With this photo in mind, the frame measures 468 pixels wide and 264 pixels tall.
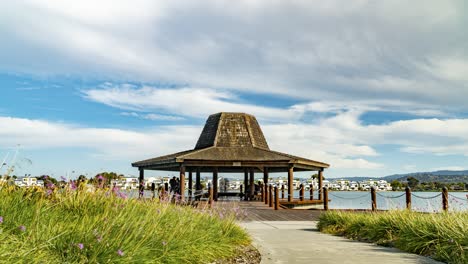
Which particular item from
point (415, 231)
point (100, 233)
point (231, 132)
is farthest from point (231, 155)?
point (100, 233)

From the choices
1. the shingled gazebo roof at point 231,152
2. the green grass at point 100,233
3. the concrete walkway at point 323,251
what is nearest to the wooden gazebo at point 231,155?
the shingled gazebo roof at point 231,152

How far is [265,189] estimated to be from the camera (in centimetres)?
2461

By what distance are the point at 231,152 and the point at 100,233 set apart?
20099mm

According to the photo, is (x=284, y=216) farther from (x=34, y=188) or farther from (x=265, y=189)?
(x=34, y=188)

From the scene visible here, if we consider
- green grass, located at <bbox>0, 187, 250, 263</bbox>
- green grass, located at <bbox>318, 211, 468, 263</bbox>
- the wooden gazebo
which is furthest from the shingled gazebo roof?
green grass, located at <bbox>0, 187, 250, 263</bbox>

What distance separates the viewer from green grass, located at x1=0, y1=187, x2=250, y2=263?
187 inches

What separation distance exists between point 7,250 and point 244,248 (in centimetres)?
468

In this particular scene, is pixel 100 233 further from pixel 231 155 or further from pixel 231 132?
pixel 231 132

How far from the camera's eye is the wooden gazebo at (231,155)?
23.2 metres

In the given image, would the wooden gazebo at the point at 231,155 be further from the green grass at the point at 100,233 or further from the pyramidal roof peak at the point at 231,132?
the green grass at the point at 100,233

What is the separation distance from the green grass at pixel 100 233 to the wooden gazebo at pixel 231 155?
14.4 metres

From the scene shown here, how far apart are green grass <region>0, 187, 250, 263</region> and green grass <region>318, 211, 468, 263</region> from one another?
10.2ft

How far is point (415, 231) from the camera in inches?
339

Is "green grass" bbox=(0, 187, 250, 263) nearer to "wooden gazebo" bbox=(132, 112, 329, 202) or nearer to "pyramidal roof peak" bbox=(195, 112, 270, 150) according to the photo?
"wooden gazebo" bbox=(132, 112, 329, 202)
